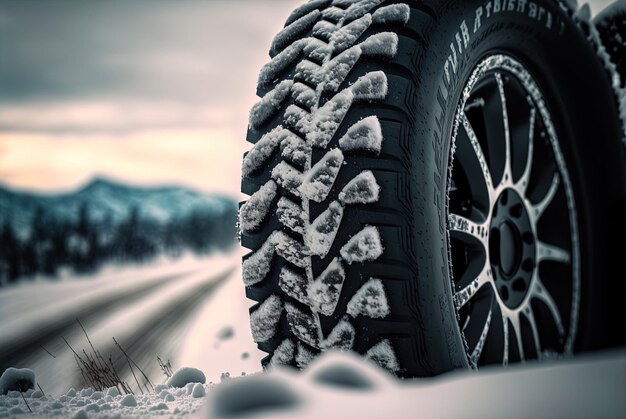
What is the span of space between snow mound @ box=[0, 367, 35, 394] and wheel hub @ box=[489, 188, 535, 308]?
6.54 feet

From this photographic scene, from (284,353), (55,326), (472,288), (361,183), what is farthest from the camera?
(55,326)

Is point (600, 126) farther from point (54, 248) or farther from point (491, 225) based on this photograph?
point (54, 248)

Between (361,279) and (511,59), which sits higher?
(511,59)

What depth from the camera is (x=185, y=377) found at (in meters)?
2.32

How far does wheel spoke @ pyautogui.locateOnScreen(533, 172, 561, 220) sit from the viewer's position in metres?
2.59

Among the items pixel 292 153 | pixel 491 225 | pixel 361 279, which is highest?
pixel 292 153

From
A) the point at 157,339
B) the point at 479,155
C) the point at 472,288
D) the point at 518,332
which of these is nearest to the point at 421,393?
the point at 472,288

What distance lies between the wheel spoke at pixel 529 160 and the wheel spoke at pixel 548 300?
16.8 inches

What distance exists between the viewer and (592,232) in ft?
8.96

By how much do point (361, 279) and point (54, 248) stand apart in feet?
92.3

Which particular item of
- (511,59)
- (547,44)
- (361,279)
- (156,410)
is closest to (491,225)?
(511,59)

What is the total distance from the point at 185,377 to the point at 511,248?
1538 millimetres

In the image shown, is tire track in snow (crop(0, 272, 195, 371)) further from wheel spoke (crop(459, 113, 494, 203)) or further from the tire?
wheel spoke (crop(459, 113, 494, 203))

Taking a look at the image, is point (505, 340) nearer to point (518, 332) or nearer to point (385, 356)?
point (518, 332)
